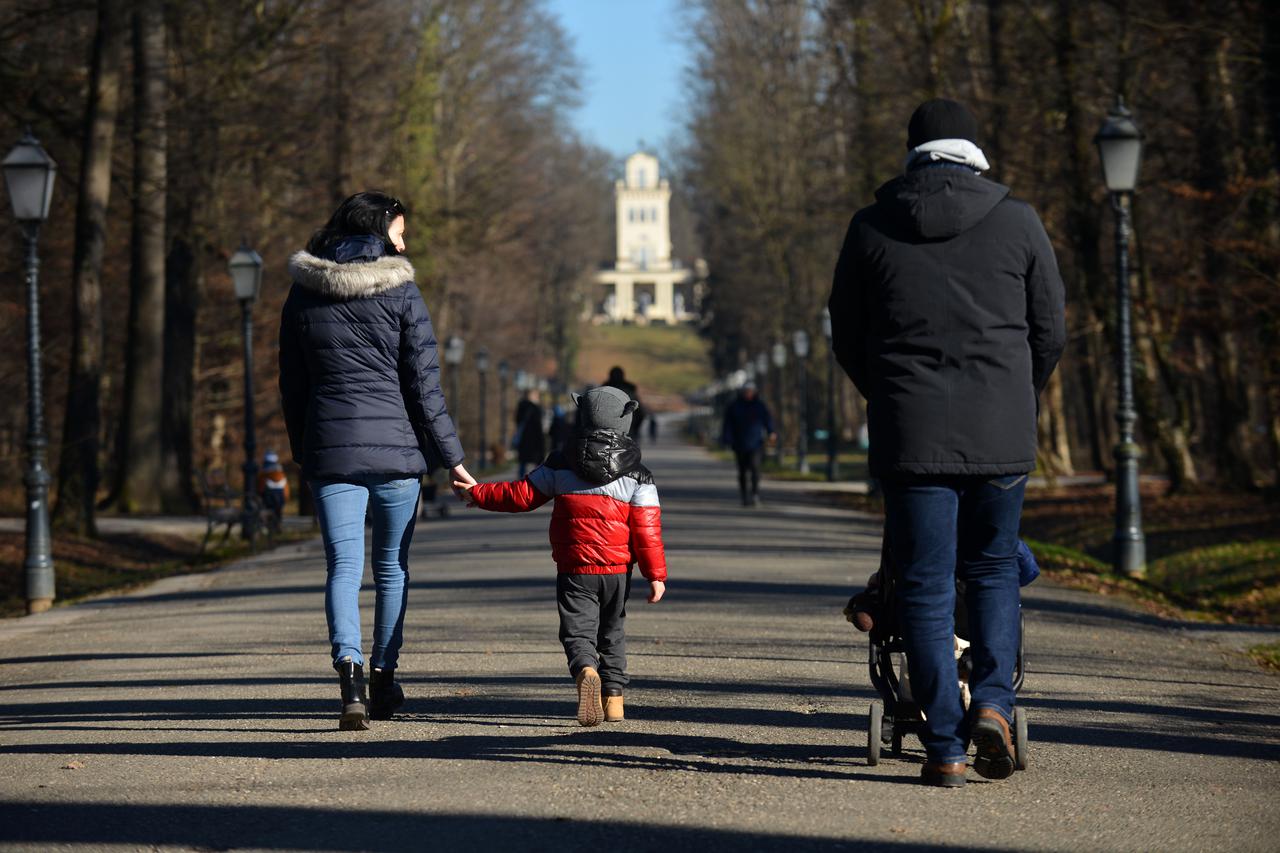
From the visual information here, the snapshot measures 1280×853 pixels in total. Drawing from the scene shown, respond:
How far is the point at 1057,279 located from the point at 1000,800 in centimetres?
156

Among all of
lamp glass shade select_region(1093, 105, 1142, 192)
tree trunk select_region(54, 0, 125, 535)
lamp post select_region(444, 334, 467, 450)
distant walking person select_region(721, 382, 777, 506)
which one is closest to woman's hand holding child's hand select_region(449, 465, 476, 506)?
lamp glass shade select_region(1093, 105, 1142, 192)

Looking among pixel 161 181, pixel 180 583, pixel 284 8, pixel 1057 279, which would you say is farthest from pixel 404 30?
pixel 1057 279

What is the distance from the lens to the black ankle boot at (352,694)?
707cm

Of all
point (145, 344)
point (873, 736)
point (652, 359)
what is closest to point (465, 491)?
point (873, 736)

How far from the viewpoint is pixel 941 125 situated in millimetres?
6023

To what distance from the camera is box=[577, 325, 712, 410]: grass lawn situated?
14562 centimetres

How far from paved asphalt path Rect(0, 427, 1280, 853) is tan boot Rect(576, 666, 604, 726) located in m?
0.13

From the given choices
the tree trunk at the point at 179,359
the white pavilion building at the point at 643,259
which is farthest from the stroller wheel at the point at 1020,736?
the white pavilion building at the point at 643,259

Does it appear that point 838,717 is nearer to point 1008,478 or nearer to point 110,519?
point 1008,478

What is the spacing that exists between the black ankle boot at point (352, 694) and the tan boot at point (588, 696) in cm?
78

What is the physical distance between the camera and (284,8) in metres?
26.2

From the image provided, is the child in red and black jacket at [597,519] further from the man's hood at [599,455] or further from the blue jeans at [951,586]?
the blue jeans at [951,586]

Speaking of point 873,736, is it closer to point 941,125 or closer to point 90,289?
point 941,125

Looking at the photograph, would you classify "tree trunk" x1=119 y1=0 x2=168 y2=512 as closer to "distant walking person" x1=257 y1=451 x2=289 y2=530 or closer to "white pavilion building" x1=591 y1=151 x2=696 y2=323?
"distant walking person" x1=257 y1=451 x2=289 y2=530
